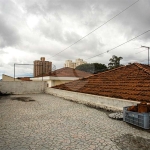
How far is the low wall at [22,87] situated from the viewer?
60.9ft

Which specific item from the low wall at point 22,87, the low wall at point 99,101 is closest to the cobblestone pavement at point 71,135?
the low wall at point 99,101

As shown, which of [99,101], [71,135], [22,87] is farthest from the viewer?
[22,87]

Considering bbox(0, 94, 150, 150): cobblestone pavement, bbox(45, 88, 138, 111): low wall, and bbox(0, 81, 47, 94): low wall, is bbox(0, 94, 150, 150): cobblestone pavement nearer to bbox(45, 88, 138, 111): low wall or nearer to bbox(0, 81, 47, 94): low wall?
bbox(45, 88, 138, 111): low wall

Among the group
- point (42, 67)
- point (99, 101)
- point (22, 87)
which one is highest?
point (42, 67)

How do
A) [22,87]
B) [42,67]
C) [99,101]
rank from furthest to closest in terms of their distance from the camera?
[42,67] < [22,87] < [99,101]

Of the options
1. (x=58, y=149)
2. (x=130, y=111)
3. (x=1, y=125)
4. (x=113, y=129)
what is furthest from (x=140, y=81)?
(x=1, y=125)

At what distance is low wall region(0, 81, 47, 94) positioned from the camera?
18562 mm

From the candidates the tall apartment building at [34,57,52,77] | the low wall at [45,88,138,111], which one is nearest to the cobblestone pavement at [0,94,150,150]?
the low wall at [45,88,138,111]

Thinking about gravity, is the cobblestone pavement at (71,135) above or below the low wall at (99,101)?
below

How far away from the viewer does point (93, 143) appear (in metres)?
4.17

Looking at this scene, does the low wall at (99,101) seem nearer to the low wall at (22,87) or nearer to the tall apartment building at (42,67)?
the low wall at (22,87)

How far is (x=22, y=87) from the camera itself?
19.4 meters

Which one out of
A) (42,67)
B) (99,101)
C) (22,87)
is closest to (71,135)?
(99,101)

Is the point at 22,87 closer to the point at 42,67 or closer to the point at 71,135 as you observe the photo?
the point at 42,67
